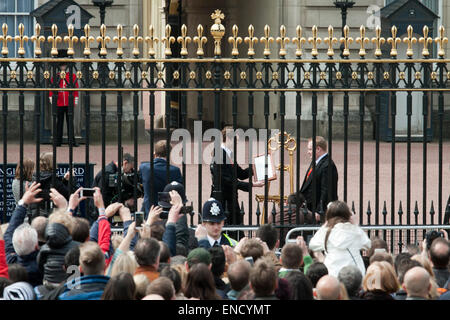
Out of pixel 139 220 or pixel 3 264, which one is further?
pixel 139 220

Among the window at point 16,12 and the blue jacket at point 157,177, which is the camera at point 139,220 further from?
the window at point 16,12

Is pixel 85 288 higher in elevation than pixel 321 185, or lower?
lower

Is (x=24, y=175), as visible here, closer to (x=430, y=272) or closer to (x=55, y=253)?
(x=55, y=253)

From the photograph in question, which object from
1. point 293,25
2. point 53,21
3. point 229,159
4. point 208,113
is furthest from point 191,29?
point 229,159

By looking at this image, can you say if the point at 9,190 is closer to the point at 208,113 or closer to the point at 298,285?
the point at 298,285

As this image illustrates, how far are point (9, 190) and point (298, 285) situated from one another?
5.20m

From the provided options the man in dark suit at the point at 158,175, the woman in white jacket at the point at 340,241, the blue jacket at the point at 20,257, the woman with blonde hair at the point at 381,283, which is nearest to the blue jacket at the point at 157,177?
the man in dark suit at the point at 158,175

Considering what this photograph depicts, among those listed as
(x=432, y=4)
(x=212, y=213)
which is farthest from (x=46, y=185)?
(x=432, y=4)

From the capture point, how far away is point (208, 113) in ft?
94.3

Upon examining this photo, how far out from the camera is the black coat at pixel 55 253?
25.7 feet

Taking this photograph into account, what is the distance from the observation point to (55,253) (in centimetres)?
794

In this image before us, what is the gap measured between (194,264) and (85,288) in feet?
2.54

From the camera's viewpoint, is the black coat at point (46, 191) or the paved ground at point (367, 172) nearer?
the black coat at point (46, 191)

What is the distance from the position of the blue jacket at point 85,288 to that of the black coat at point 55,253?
2.33 feet
